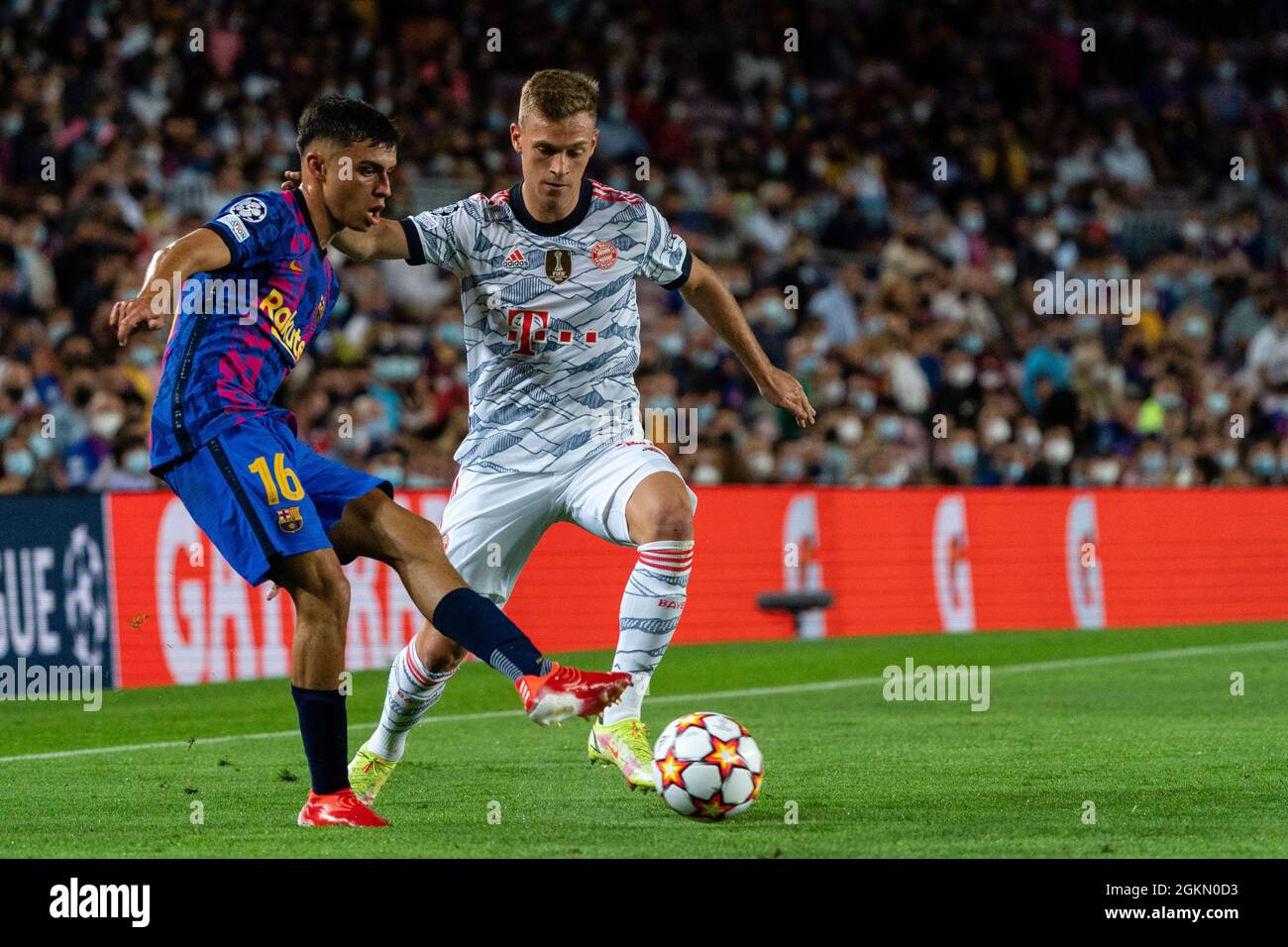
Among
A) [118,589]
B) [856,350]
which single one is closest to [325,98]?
[118,589]

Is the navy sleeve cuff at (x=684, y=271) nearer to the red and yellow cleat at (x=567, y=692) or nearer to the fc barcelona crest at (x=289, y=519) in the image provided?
the fc barcelona crest at (x=289, y=519)

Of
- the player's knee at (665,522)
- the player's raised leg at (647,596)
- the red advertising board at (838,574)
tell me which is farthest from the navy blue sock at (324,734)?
the red advertising board at (838,574)

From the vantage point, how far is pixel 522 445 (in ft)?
24.6

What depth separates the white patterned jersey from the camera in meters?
7.45

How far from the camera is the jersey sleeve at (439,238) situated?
7.35m

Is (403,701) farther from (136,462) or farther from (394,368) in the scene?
(394,368)

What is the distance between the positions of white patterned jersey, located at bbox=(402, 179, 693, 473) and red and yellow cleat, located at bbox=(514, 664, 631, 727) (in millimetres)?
1749

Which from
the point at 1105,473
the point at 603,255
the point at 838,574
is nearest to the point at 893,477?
the point at 838,574

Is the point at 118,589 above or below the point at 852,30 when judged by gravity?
below

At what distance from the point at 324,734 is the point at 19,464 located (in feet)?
26.3

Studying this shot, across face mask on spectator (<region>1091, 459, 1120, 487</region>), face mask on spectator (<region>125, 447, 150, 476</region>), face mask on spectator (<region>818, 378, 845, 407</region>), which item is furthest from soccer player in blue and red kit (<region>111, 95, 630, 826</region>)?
face mask on spectator (<region>1091, 459, 1120, 487</region>)

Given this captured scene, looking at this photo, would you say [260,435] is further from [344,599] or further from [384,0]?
[384,0]

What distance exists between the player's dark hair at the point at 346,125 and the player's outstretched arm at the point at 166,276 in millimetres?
565

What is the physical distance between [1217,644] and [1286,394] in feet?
21.6
